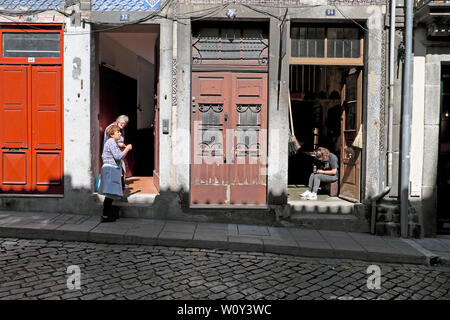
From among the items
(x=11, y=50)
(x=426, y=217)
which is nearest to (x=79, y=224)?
(x=11, y=50)

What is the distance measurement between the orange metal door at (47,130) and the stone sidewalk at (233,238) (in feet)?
2.68

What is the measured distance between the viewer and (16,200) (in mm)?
7293

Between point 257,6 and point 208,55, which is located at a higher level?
point 257,6

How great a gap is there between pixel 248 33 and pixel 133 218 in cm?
428

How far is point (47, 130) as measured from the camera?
736 cm

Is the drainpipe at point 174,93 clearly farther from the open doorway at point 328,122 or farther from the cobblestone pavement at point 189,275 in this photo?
the open doorway at point 328,122

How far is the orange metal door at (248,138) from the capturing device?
730 cm

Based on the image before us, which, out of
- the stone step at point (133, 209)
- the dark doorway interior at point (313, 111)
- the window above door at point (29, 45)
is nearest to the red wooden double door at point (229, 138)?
the stone step at point (133, 209)

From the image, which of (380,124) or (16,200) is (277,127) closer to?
(380,124)

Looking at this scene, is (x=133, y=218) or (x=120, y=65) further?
(x=120, y=65)

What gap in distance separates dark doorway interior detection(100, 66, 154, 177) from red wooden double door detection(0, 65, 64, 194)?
4.10 ft

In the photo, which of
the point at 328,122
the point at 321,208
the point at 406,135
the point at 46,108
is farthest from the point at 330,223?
the point at 46,108

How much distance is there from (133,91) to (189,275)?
23.4ft
